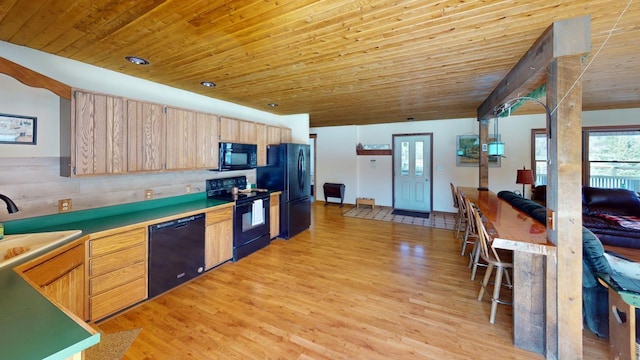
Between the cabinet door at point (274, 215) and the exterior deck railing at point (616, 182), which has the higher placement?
the exterior deck railing at point (616, 182)

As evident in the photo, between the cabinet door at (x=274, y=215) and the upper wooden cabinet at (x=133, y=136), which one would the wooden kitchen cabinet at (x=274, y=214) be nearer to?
the cabinet door at (x=274, y=215)

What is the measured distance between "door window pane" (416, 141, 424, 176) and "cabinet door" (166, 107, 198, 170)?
5432 millimetres

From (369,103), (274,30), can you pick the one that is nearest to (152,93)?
(274,30)

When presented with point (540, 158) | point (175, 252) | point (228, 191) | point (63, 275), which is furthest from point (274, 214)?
point (540, 158)

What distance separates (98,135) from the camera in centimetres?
239

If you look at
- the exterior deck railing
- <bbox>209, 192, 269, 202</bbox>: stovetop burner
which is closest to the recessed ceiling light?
<bbox>209, 192, 269, 202</bbox>: stovetop burner

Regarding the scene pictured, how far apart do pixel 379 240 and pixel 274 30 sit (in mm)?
3700

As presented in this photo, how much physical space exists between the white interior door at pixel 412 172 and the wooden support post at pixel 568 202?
485cm

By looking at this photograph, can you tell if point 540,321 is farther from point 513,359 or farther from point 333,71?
point 333,71

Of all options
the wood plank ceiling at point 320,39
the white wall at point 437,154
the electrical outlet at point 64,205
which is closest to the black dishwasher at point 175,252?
the electrical outlet at point 64,205

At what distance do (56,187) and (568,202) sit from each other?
4313 millimetres

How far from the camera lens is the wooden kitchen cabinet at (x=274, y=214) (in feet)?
14.1

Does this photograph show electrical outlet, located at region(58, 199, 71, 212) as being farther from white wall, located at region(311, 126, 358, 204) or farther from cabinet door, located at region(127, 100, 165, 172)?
white wall, located at region(311, 126, 358, 204)

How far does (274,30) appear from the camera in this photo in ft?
6.46
